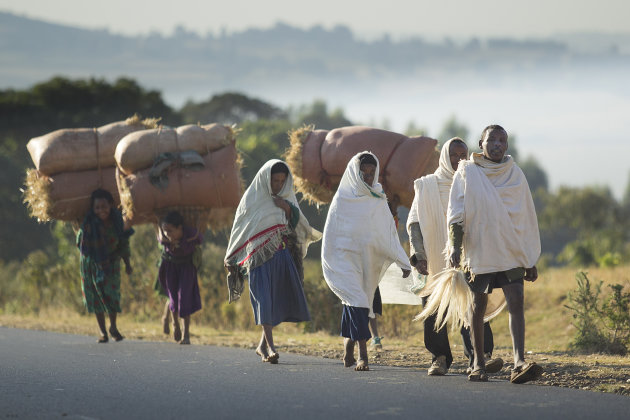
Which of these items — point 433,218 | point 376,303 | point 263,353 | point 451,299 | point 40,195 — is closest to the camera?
point 451,299

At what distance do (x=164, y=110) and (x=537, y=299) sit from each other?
35.8 meters

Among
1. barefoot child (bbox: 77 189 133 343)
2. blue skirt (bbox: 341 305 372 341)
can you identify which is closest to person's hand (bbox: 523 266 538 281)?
blue skirt (bbox: 341 305 372 341)

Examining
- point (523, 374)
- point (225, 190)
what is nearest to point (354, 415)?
point (523, 374)

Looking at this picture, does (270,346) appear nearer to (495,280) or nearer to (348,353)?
(348,353)

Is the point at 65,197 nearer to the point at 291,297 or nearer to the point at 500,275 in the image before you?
the point at 291,297

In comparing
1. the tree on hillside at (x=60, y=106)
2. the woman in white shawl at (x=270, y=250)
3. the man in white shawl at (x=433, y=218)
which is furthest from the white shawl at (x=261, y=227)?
the tree on hillside at (x=60, y=106)

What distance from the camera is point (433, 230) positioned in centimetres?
977

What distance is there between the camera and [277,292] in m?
10.7

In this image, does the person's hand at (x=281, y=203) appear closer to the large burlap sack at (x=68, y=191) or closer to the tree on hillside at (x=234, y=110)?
the large burlap sack at (x=68, y=191)

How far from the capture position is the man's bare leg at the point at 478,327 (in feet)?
28.5

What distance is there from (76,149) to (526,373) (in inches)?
311

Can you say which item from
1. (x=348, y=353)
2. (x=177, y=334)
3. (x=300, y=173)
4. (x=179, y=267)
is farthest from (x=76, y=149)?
(x=348, y=353)

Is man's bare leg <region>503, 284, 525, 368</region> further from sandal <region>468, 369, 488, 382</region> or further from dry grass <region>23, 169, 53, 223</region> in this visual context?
dry grass <region>23, 169, 53, 223</region>

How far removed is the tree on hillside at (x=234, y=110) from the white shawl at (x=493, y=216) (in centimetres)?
6917
